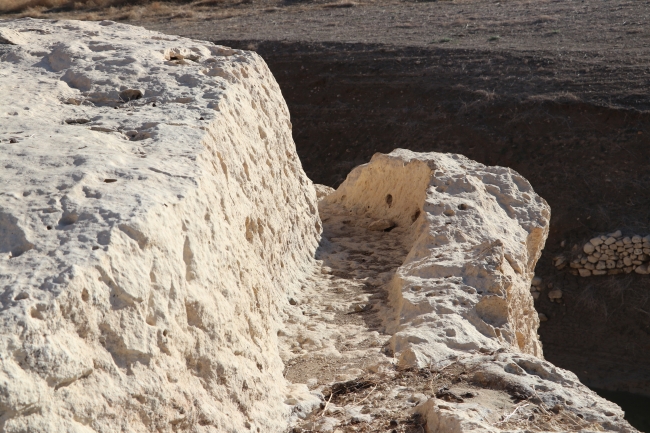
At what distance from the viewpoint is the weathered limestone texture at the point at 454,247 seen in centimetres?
335

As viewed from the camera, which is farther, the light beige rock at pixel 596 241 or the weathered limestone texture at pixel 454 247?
the light beige rock at pixel 596 241

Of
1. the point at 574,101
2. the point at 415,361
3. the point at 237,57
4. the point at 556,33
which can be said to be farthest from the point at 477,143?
the point at 415,361

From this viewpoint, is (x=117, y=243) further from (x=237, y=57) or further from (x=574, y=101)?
(x=574, y=101)

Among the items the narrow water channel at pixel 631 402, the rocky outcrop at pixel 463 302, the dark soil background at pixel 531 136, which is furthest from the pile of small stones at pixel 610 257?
the rocky outcrop at pixel 463 302

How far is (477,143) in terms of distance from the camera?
12.4 meters

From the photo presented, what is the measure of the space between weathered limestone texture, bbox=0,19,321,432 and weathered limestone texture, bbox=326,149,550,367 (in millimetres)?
683

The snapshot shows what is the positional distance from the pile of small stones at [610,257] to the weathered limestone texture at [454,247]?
6.35 metres

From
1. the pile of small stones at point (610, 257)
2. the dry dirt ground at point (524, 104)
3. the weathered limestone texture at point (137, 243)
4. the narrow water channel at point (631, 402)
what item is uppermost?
the weathered limestone texture at point (137, 243)

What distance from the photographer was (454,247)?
405cm

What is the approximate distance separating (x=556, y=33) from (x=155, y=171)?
13.7 m

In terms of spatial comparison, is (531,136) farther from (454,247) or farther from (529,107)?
(454,247)

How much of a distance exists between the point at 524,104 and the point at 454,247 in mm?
9212

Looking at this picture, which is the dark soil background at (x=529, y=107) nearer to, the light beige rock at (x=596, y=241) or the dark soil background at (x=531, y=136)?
the dark soil background at (x=531, y=136)

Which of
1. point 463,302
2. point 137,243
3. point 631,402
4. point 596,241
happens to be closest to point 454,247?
point 463,302
